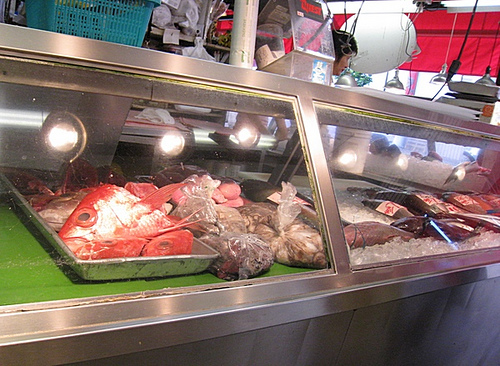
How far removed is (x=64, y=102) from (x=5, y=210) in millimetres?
405

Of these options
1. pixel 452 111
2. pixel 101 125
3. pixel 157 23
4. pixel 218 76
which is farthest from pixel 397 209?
pixel 157 23

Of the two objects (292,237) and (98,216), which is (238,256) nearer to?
(292,237)

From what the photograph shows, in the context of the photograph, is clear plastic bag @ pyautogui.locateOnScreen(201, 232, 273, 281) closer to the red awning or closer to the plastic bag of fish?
the plastic bag of fish

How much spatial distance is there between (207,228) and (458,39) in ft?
26.2

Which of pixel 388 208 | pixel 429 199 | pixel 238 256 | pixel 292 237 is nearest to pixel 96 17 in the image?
pixel 238 256

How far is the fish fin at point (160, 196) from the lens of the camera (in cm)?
156

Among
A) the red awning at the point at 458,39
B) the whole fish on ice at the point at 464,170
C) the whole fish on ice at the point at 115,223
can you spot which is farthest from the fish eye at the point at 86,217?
the red awning at the point at 458,39

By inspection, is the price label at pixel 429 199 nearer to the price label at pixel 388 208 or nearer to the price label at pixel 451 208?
the price label at pixel 451 208

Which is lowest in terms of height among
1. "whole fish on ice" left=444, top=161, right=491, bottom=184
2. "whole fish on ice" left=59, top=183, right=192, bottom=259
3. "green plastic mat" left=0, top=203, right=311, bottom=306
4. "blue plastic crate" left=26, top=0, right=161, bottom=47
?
"green plastic mat" left=0, top=203, right=311, bottom=306

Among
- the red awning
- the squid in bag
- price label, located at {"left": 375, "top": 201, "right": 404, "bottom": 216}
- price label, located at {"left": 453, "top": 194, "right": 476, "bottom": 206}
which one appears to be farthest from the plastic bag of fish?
the red awning

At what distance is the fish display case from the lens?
1.13 metres

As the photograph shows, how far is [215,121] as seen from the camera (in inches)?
81.4

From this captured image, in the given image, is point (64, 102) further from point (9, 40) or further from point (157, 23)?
point (157, 23)

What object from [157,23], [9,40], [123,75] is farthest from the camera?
[157,23]
